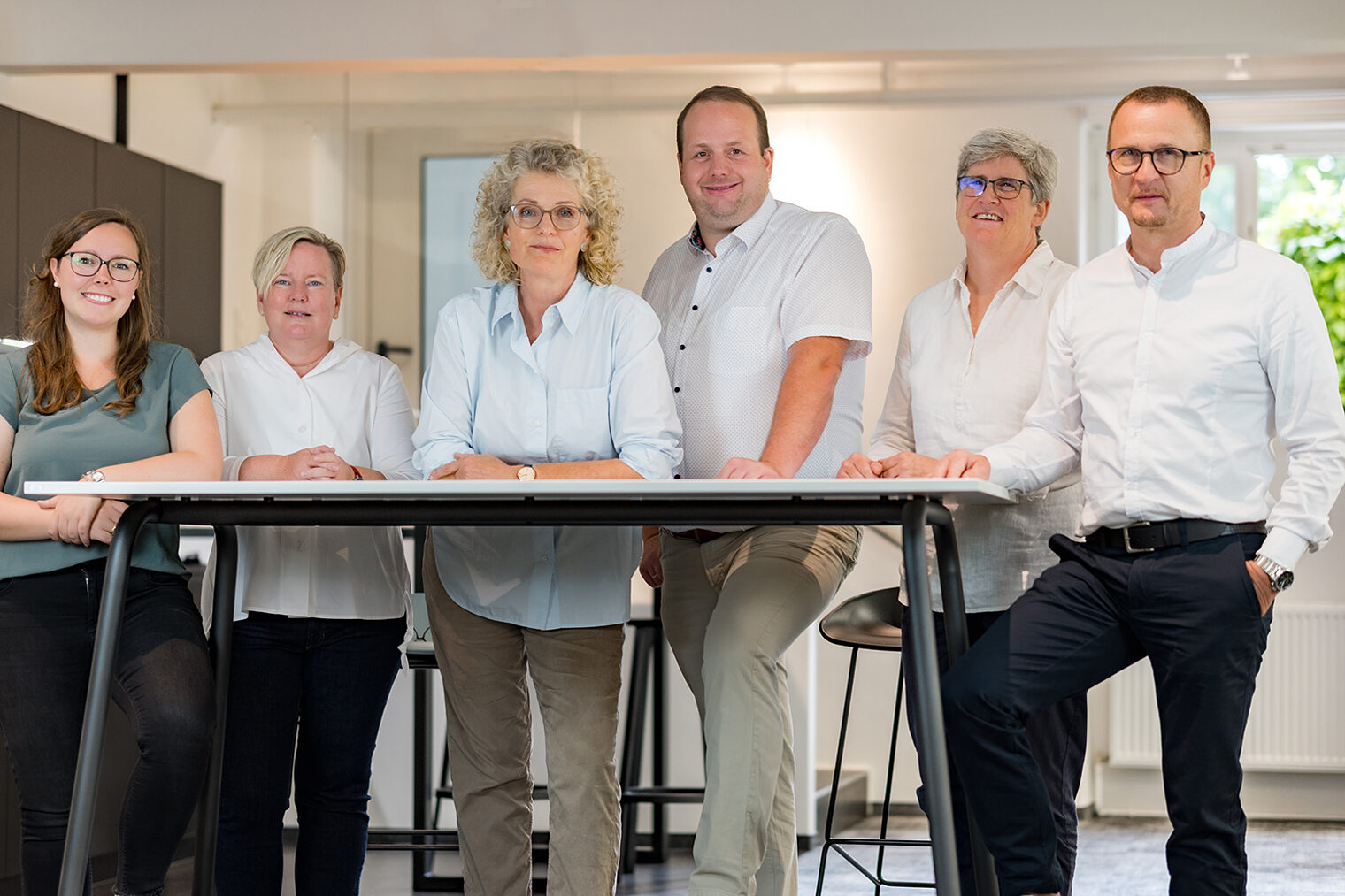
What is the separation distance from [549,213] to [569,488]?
65 cm

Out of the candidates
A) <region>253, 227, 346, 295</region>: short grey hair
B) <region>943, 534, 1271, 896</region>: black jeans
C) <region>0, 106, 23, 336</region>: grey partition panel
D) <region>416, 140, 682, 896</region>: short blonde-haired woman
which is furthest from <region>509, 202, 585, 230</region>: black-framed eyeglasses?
<region>0, 106, 23, 336</region>: grey partition panel

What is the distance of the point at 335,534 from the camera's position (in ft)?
8.46

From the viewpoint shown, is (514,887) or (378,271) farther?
(378,271)

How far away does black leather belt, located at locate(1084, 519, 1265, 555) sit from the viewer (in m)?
2.10

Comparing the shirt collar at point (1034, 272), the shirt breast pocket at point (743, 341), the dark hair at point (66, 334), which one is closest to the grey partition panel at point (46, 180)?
the dark hair at point (66, 334)

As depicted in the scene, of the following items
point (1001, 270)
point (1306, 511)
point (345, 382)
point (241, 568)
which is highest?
point (1001, 270)

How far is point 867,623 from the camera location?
301 centimetres

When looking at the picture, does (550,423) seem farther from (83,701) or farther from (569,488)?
(83,701)

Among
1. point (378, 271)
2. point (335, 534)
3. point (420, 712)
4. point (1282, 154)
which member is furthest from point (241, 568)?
point (1282, 154)

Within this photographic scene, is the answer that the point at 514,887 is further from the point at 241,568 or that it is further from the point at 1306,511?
the point at 1306,511

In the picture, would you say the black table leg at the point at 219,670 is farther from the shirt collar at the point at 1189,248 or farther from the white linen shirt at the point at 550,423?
the shirt collar at the point at 1189,248

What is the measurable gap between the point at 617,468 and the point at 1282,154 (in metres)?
4.33

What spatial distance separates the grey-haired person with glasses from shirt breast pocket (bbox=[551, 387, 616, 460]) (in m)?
0.53

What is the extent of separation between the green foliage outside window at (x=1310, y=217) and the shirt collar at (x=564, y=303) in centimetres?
398
